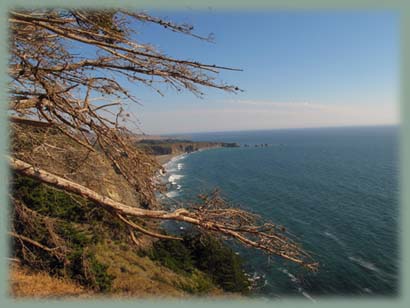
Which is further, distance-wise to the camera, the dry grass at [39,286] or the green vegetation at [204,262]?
the green vegetation at [204,262]

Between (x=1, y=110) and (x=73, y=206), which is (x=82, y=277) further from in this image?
(x=1, y=110)

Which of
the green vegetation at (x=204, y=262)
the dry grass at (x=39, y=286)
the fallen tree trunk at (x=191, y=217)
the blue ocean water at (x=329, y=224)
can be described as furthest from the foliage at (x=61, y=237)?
the green vegetation at (x=204, y=262)

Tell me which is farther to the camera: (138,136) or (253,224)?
(138,136)

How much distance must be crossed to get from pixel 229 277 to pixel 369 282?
9.70 m

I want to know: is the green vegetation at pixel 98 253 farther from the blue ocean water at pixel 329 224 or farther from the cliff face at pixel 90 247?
the blue ocean water at pixel 329 224

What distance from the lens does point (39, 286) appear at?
7809 millimetres

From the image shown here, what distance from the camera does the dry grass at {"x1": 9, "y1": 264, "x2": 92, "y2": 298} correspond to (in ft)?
23.3

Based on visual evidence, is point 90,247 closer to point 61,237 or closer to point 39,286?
point 61,237

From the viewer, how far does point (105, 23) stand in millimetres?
3609

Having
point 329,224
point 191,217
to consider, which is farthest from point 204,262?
point 191,217

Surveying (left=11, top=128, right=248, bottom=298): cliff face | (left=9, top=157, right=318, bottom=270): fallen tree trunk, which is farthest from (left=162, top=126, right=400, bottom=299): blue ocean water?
(left=11, top=128, right=248, bottom=298): cliff face

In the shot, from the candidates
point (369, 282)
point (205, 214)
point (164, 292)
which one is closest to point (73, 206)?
point (164, 292)

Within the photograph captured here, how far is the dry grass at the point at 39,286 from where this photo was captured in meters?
7.11

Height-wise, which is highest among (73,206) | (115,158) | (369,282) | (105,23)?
(105,23)
